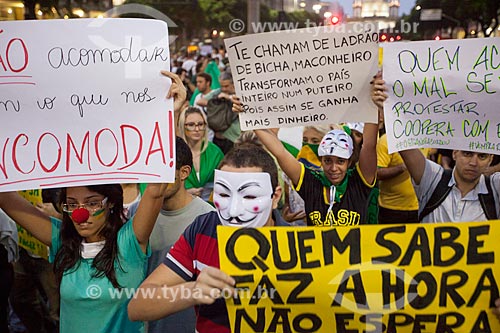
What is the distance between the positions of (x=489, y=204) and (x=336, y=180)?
0.75 meters

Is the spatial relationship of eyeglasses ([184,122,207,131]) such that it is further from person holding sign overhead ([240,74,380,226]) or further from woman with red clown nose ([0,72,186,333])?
woman with red clown nose ([0,72,186,333])

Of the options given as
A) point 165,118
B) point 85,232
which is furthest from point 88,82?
point 85,232

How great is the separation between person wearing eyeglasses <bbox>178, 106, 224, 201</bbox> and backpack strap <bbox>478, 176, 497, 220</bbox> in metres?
1.82

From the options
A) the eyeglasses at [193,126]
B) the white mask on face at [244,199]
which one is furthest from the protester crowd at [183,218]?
the eyeglasses at [193,126]

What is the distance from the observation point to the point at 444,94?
257cm

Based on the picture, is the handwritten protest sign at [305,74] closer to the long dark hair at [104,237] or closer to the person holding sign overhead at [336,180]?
the person holding sign overhead at [336,180]

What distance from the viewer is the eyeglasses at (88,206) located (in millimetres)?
2416

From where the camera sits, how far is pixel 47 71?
2.37 meters

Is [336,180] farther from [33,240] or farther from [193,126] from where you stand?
[33,240]

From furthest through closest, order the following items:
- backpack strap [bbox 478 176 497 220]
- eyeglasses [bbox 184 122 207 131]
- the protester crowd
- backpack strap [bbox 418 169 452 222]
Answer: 1. eyeglasses [bbox 184 122 207 131]
2. backpack strap [bbox 418 169 452 222]
3. backpack strap [bbox 478 176 497 220]
4. the protester crowd

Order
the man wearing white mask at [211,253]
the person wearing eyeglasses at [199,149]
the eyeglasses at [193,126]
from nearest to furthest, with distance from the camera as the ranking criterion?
the man wearing white mask at [211,253]
the person wearing eyeglasses at [199,149]
the eyeglasses at [193,126]

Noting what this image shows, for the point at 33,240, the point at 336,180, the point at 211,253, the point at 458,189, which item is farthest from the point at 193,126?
the point at 211,253

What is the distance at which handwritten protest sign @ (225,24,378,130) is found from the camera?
260 cm

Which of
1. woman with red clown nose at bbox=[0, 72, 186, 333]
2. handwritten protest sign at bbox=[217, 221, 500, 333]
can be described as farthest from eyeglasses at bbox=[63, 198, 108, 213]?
handwritten protest sign at bbox=[217, 221, 500, 333]
